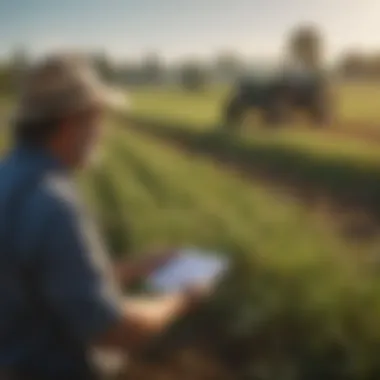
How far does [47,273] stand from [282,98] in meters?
0.51

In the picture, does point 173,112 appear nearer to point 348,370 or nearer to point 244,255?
point 244,255

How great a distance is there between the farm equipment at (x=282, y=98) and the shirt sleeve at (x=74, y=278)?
14.3 inches

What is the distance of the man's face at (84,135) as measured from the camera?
1235 mm

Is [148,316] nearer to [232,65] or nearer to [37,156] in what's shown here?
[37,156]

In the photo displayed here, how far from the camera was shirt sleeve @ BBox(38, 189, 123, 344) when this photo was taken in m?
1.20

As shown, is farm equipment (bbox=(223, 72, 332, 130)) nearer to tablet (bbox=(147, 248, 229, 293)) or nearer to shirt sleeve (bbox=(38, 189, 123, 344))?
tablet (bbox=(147, 248, 229, 293))

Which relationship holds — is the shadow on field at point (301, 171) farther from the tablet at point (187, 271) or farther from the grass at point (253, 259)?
the tablet at point (187, 271)

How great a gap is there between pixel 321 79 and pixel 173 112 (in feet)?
0.88

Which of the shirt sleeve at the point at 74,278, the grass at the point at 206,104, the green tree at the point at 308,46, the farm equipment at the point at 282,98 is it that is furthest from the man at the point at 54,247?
the green tree at the point at 308,46

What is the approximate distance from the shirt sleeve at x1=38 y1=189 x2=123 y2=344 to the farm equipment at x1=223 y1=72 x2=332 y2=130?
364 millimetres

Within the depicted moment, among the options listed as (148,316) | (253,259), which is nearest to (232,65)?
(253,259)

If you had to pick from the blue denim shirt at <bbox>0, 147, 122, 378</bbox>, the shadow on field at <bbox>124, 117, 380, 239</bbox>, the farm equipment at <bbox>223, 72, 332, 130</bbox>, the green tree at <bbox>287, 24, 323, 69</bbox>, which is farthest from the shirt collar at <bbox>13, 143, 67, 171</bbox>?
the green tree at <bbox>287, 24, 323, 69</bbox>

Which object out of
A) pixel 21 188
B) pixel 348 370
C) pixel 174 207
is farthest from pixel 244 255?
pixel 21 188

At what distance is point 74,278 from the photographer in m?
1.21
